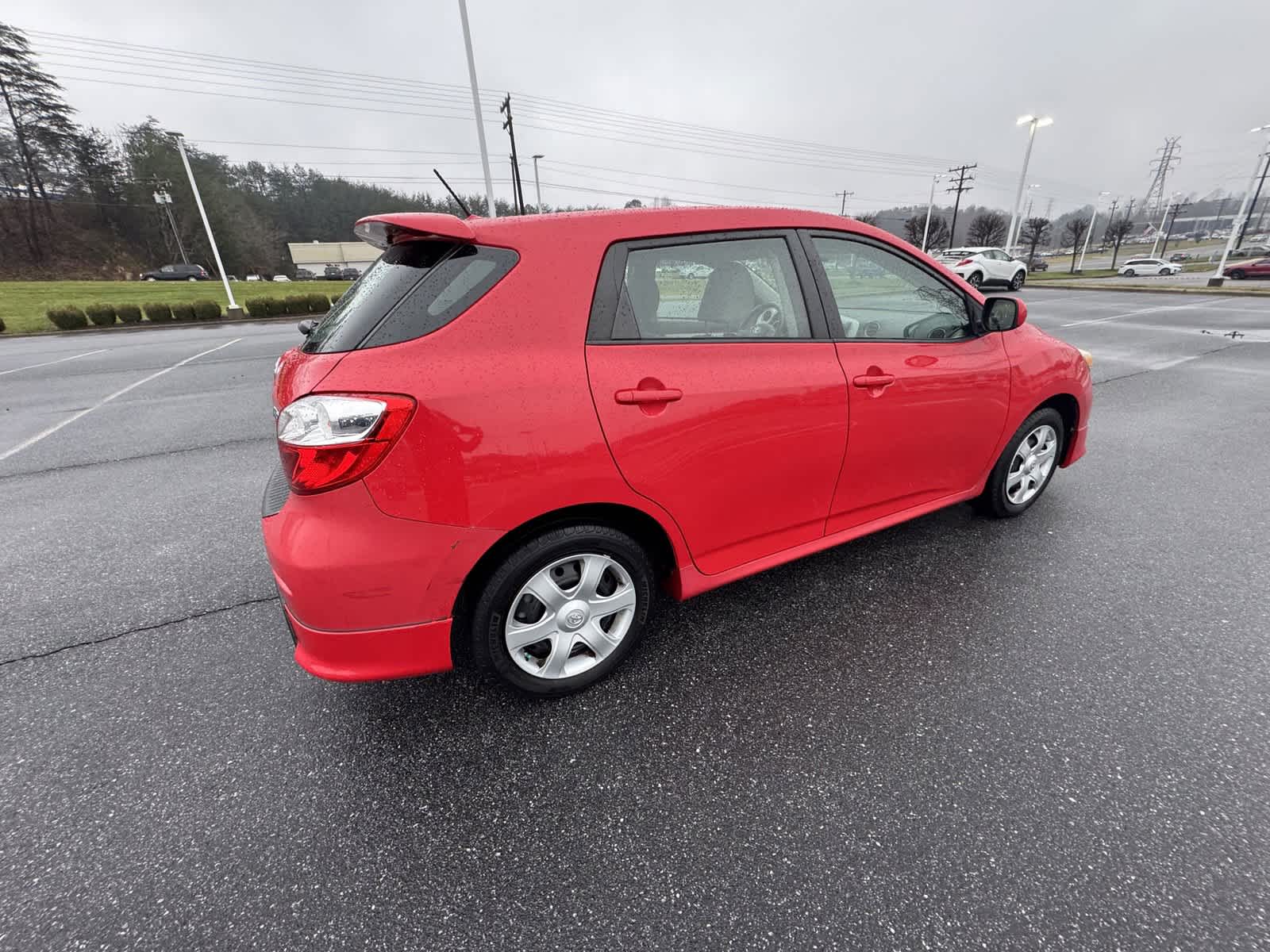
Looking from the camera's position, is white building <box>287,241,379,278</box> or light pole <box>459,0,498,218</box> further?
white building <box>287,241,379,278</box>

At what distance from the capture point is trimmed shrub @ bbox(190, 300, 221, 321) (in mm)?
19000

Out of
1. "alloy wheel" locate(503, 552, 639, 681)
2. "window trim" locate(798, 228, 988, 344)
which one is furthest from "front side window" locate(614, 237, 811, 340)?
"alloy wheel" locate(503, 552, 639, 681)

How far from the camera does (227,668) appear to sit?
225 cm

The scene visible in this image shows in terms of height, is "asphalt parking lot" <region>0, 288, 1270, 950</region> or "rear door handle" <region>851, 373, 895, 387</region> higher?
"rear door handle" <region>851, 373, 895, 387</region>

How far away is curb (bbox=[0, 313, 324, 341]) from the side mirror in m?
21.2

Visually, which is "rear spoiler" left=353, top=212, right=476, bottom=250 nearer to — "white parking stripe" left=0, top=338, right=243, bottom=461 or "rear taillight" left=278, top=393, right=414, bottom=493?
"rear taillight" left=278, top=393, right=414, bottom=493

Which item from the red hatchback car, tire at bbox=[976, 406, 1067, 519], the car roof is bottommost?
tire at bbox=[976, 406, 1067, 519]

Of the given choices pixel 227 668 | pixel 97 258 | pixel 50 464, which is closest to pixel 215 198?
pixel 97 258

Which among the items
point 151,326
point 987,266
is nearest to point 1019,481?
point 987,266

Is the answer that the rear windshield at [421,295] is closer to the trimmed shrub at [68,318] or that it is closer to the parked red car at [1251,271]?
the trimmed shrub at [68,318]

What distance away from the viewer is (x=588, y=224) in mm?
1861

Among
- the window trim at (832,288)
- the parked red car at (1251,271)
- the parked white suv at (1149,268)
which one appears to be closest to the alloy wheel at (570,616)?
the window trim at (832,288)

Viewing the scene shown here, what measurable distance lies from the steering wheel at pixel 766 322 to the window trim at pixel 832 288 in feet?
0.70

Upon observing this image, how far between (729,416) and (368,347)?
46.8 inches
